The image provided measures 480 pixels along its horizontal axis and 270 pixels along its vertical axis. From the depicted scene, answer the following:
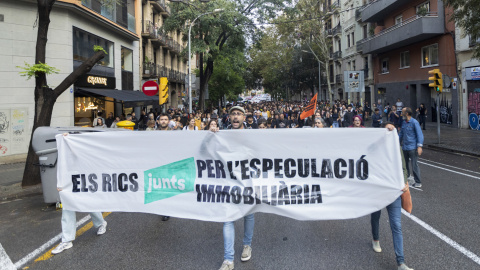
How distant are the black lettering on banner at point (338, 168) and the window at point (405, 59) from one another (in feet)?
86.3

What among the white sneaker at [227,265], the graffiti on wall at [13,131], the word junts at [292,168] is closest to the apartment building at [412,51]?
the word junts at [292,168]

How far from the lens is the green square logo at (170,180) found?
4.52 m

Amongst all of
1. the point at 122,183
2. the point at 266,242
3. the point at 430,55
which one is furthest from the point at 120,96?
the point at 430,55

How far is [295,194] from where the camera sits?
4266mm

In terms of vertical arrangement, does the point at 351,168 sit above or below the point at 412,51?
below

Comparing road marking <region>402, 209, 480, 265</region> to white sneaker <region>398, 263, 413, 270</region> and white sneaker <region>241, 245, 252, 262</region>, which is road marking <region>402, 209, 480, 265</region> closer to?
white sneaker <region>398, 263, 413, 270</region>

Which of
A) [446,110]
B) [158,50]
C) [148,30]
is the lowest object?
[446,110]

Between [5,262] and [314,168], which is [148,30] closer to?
[5,262]

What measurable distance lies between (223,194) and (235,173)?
0.29 metres

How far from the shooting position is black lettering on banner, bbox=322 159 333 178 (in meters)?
4.34

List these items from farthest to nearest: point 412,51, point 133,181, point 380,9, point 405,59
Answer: point 380,9 < point 405,59 < point 412,51 < point 133,181

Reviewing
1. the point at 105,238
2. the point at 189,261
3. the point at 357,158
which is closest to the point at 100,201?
the point at 105,238

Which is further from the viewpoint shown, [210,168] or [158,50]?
[158,50]

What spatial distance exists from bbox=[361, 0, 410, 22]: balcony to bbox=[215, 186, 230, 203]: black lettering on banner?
26.6 meters
